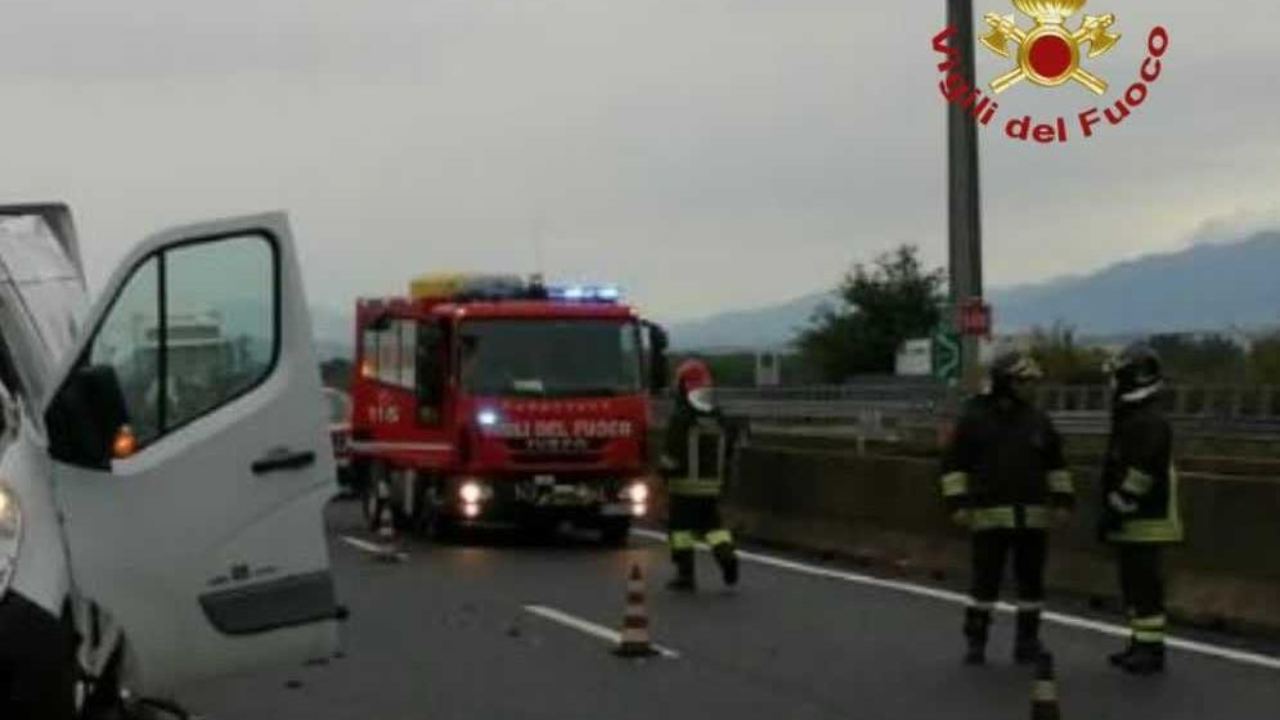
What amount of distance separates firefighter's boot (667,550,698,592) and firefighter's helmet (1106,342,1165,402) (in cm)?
600

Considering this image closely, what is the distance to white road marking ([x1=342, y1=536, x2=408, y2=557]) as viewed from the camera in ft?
76.5

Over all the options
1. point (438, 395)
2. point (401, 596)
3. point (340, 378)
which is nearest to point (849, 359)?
point (340, 378)

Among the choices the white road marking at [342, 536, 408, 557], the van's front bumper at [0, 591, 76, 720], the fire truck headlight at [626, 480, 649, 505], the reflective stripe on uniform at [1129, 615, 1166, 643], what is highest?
the van's front bumper at [0, 591, 76, 720]

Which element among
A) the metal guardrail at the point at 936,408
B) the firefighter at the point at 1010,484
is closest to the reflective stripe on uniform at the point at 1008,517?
the firefighter at the point at 1010,484

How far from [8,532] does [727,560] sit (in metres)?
11.6

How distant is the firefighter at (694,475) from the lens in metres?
18.6

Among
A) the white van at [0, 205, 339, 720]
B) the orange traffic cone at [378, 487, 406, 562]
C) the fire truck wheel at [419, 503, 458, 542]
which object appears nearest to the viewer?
the white van at [0, 205, 339, 720]

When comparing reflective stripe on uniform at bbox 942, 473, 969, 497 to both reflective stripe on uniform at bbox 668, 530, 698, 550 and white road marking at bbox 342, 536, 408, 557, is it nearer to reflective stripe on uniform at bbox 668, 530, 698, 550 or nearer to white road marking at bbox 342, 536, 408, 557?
reflective stripe on uniform at bbox 668, 530, 698, 550

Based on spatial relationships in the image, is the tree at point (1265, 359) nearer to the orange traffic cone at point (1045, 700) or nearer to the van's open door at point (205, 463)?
the orange traffic cone at point (1045, 700)

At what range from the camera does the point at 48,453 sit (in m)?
8.30

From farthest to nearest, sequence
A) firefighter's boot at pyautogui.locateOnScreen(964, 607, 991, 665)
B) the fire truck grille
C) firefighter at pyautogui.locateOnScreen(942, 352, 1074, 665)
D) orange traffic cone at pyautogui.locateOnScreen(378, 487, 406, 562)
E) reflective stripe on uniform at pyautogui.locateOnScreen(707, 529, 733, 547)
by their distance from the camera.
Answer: the fire truck grille → orange traffic cone at pyautogui.locateOnScreen(378, 487, 406, 562) → reflective stripe on uniform at pyautogui.locateOnScreen(707, 529, 733, 547) → firefighter's boot at pyautogui.locateOnScreen(964, 607, 991, 665) → firefighter at pyautogui.locateOnScreen(942, 352, 1074, 665)

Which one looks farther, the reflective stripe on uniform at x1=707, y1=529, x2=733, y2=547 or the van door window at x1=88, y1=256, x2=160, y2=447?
the reflective stripe on uniform at x1=707, y1=529, x2=733, y2=547

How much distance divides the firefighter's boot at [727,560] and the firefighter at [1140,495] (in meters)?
5.55

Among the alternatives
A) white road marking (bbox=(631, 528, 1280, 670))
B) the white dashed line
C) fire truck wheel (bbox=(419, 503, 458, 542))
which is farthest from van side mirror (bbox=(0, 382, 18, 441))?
fire truck wheel (bbox=(419, 503, 458, 542))
